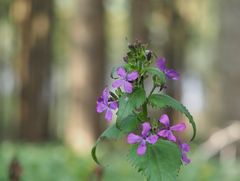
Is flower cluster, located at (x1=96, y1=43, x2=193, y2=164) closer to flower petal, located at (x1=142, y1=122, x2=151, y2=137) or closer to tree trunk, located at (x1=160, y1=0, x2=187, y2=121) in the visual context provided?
flower petal, located at (x1=142, y1=122, x2=151, y2=137)

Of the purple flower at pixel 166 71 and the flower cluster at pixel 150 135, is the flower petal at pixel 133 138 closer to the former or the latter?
the flower cluster at pixel 150 135

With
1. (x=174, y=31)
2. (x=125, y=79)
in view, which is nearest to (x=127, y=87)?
(x=125, y=79)

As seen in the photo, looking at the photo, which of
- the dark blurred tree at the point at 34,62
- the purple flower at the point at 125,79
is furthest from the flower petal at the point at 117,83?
the dark blurred tree at the point at 34,62

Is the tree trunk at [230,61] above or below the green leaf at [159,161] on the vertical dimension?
below

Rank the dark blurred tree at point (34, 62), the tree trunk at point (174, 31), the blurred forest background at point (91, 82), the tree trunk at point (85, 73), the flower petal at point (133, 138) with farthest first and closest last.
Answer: the tree trunk at point (174, 31) → the dark blurred tree at point (34, 62) → the tree trunk at point (85, 73) → the blurred forest background at point (91, 82) → the flower petal at point (133, 138)

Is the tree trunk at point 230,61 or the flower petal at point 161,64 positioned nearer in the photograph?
the flower petal at point 161,64

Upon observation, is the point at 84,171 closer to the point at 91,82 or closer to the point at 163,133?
the point at 163,133

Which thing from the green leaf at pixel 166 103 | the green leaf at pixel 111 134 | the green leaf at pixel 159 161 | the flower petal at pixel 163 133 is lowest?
the green leaf at pixel 159 161
